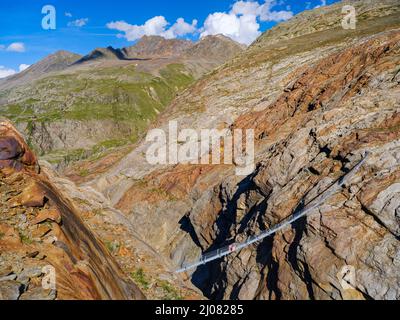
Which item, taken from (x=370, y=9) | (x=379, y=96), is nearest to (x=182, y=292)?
(x=379, y=96)

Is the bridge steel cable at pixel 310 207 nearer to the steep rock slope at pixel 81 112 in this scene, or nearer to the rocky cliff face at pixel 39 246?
the rocky cliff face at pixel 39 246

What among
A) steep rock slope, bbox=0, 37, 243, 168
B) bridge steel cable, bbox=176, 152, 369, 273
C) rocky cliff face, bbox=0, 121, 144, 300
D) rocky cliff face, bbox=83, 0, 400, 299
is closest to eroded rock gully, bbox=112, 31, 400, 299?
rocky cliff face, bbox=83, 0, 400, 299

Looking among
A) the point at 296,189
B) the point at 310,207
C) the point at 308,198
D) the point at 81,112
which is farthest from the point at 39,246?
the point at 81,112

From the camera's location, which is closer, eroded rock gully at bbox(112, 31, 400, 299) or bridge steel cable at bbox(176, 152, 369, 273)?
eroded rock gully at bbox(112, 31, 400, 299)

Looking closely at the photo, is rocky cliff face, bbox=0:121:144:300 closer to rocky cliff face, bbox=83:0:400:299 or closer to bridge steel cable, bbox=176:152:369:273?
rocky cliff face, bbox=83:0:400:299

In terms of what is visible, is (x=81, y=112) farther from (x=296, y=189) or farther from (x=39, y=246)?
(x=39, y=246)

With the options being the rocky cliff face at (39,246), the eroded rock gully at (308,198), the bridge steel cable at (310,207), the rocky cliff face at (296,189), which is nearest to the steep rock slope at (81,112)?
the rocky cliff face at (296,189)
